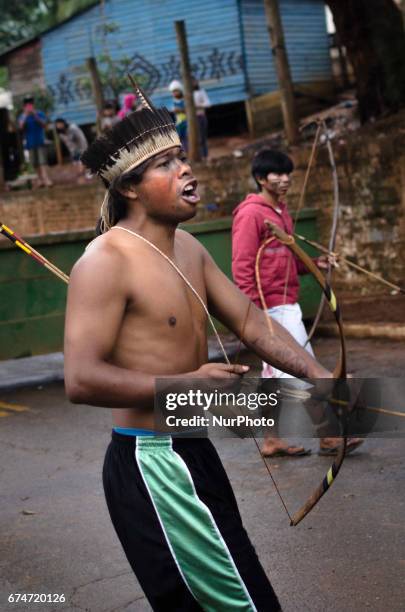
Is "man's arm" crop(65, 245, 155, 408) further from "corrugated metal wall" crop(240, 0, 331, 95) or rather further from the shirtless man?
"corrugated metal wall" crop(240, 0, 331, 95)

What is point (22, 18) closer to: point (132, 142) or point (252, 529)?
point (252, 529)

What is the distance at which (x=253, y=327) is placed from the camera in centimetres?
340

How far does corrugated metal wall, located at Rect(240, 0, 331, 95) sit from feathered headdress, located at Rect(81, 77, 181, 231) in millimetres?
25987

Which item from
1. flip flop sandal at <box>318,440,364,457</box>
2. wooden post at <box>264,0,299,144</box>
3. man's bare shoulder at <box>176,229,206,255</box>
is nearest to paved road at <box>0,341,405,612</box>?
flip flop sandal at <box>318,440,364,457</box>

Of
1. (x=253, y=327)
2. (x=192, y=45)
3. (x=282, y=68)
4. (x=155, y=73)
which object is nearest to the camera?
(x=253, y=327)

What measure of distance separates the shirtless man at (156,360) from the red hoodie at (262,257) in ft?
11.0

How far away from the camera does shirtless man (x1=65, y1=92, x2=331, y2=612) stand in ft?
9.67

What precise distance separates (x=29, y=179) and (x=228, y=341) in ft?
43.1

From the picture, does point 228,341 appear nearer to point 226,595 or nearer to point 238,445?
point 238,445

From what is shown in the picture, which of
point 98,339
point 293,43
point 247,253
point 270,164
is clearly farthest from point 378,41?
point 293,43

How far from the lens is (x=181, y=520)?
2.98 m

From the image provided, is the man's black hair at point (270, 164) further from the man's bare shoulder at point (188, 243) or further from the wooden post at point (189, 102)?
the wooden post at point (189, 102)

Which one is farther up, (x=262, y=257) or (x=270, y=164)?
(x=270, y=164)

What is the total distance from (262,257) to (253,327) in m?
3.58
